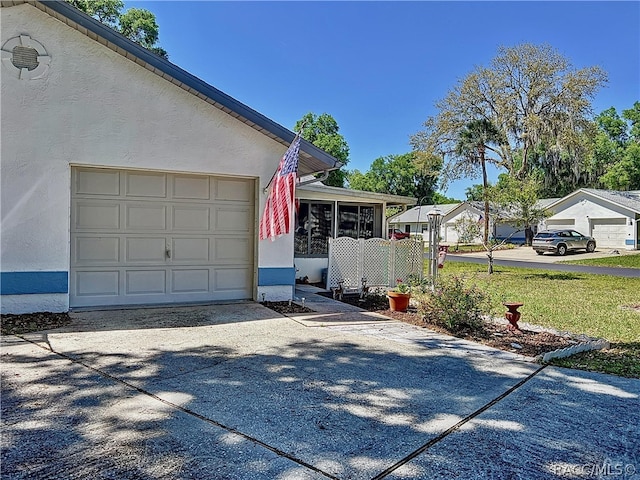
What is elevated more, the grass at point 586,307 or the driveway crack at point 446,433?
the grass at point 586,307

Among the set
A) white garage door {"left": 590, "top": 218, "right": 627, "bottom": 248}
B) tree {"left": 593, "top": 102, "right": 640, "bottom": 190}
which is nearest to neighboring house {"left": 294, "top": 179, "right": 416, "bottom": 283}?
white garage door {"left": 590, "top": 218, "right": 627, "bottom": 248}

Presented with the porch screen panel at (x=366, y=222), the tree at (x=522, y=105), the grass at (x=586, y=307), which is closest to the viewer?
the grass at (x=586, y=307)

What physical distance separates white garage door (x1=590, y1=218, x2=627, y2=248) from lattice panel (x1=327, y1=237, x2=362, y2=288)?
91.1 feet

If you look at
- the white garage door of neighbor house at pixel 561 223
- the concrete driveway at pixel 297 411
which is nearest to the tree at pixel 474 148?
the white garage door of neighbor house at pixel 561 223

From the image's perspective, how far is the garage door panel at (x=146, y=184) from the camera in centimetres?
777

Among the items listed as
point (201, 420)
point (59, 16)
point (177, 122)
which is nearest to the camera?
point (201, 420)

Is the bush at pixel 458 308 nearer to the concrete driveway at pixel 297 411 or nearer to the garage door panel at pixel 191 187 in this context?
the concrete driveway at pixel 297 411

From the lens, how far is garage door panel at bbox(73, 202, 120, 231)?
291 inches

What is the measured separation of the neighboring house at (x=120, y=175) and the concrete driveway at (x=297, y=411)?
1753mm

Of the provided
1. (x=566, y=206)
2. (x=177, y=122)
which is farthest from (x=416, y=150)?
(x=177, y=122)

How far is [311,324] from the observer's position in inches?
277

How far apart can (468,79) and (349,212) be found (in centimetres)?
2220

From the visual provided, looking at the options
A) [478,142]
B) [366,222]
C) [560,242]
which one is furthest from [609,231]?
[366,222]

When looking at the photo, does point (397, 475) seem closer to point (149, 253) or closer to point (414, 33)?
point (149, 253)
